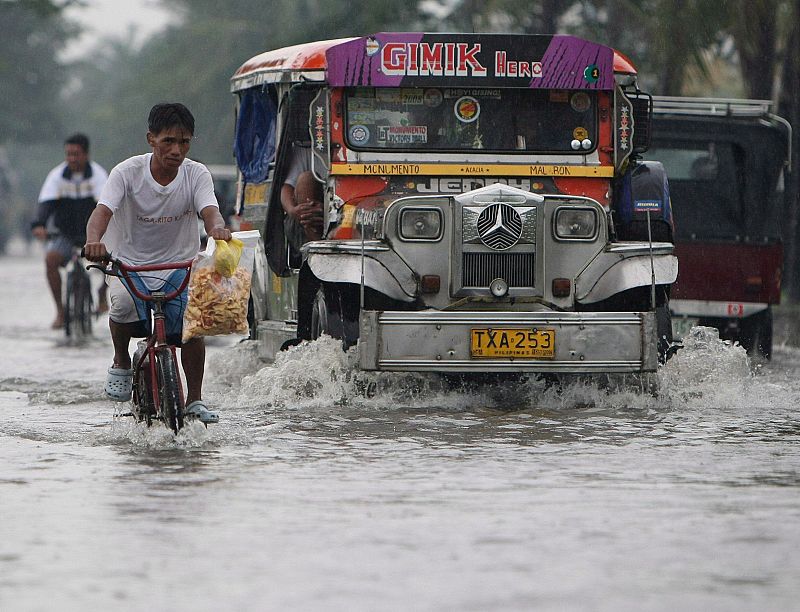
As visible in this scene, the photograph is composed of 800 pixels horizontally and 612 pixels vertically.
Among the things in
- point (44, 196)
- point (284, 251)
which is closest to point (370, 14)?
point (44, 196)

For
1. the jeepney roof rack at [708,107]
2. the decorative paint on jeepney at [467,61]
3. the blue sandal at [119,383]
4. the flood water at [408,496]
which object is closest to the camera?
the flood water at [408,496]

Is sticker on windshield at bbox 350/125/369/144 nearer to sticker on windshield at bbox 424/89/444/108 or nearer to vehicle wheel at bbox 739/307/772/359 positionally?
sticker on windshield at bbox 424/89/444/108

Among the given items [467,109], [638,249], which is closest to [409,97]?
[467,109]

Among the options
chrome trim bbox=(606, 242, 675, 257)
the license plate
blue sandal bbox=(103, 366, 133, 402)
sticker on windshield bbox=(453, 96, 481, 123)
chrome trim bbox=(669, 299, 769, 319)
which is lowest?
blue sandal bbox=(103, 366, 133, 402)

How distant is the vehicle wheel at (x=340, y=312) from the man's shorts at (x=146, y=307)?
2.23m

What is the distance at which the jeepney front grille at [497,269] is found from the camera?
11266mm

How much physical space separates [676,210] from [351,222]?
5485 millimetres

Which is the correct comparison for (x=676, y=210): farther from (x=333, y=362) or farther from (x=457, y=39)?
(x=333, y=362)

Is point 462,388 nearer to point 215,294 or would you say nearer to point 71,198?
point 215,294

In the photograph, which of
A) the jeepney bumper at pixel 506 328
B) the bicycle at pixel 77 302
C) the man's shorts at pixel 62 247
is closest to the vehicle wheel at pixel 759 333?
the jeepney bumper at pixel 506 328

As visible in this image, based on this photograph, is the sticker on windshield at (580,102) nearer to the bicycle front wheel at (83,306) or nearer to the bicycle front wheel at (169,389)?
the bicycle front wheel at (169,389)

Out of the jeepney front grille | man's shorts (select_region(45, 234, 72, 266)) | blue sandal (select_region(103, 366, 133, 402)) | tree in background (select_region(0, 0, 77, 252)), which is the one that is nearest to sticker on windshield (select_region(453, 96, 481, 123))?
the jeepney front grille

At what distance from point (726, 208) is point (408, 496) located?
9.73 meters

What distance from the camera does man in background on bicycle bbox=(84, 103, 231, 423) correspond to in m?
9.24
